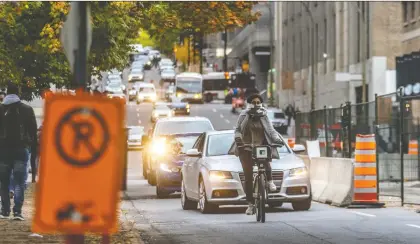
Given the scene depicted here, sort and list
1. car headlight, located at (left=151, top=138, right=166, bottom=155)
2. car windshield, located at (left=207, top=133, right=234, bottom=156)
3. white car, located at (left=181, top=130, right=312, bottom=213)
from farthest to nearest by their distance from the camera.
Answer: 1. car headlight, located at (left=151, top=138, right=166, bottom=155)
2. car windshield, located at (left=207, top=133, right=234, bottom=156)
3. white car, located at (left=181, top=130, right=312, bottom=213)

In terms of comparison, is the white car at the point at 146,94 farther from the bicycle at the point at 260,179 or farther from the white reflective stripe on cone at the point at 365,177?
the bicycle at the point at 260,179

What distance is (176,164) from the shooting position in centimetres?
2364

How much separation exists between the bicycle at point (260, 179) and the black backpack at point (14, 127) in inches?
126

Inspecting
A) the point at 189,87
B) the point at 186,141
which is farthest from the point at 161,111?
the point at 186,141

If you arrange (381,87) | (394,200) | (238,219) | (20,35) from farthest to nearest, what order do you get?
(381,87), (20,35), (394,200), (238,219)

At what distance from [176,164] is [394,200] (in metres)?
4.73

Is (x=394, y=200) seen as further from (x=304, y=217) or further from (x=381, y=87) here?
(x=381, y=87)

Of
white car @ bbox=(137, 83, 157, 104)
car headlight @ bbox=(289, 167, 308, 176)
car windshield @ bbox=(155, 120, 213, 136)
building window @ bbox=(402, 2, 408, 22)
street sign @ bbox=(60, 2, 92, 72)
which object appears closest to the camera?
street sign @ bbox=(60, 2, 92, 72)

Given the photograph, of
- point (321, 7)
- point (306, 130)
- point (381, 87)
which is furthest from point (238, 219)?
point (321, 7)

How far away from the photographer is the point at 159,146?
25406mm

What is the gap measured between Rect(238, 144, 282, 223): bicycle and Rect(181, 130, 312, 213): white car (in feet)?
4.73

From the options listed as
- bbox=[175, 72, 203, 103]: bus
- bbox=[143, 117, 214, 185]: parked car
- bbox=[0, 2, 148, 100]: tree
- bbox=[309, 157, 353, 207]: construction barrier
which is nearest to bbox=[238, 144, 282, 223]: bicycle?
bbox=[309, 157, 353, 207]: construction barrier

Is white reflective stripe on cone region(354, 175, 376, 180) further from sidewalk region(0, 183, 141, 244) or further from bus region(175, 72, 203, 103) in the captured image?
bus region(175, 72, 203, 103)

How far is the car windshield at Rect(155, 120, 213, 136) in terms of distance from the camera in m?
26.4
